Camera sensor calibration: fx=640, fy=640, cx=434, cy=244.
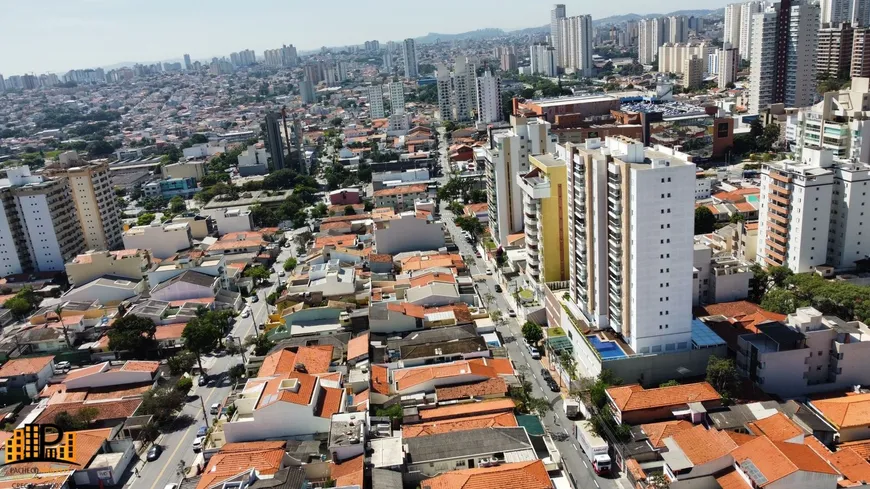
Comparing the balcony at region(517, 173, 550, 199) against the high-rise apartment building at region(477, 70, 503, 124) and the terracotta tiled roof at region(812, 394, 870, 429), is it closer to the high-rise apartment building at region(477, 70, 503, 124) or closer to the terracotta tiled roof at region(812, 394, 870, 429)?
the terracotta tiled roof at region(812, 394, 870, 429)

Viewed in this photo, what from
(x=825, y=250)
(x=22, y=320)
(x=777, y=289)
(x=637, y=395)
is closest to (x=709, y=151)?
(x=825, y=250)

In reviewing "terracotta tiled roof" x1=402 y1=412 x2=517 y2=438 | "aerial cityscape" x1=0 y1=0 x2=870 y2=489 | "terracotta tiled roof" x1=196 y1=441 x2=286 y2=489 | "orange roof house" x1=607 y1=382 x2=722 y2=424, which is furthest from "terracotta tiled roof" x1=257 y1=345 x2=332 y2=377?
"orange roof house" x1=607 y1=382 x2=722 y2=424

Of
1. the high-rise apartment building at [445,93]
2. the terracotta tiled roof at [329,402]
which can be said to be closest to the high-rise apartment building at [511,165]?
the terracotta tiled roof at [329,402]

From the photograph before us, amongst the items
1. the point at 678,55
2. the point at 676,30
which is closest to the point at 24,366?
the point at 678,55

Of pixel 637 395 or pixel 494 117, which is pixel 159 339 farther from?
pixel 494 117

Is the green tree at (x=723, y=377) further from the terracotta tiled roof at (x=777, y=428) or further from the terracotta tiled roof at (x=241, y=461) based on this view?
the terracotta tiled roof at (x=241, y=461)

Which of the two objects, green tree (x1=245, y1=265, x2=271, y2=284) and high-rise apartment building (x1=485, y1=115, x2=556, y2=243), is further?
green tree (x1=245, y1=265, x2=271, y2=284)

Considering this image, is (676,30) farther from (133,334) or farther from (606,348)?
(133,334)
